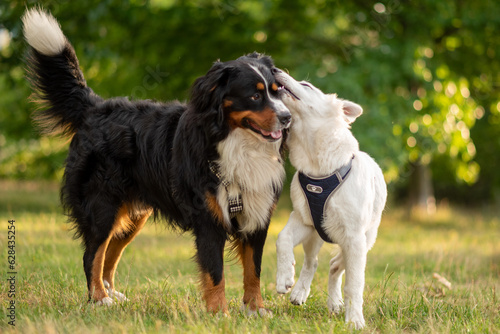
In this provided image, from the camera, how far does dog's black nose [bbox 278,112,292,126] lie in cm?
383

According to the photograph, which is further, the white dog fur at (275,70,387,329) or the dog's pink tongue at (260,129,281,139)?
the dog's pink tongue at (260,129,281,139)

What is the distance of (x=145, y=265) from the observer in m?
6.62

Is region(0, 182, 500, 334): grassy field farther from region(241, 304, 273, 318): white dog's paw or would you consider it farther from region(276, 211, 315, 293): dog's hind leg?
region(276, 211, 315, 293): dog's hind leg

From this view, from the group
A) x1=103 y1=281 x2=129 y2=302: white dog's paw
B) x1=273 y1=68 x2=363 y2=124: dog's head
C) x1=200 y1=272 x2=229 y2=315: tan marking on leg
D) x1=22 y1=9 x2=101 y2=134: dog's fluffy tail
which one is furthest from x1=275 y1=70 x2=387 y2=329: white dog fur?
x1=22 y1=9 x2=101 y2=134: dog's fluffy tail

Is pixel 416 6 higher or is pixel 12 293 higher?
pixel 416 6

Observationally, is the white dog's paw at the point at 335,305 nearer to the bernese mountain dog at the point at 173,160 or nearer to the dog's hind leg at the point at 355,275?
the dog's hind leg at the point at 355,275

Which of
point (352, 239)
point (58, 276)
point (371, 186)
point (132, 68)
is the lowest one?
point (58, 276)

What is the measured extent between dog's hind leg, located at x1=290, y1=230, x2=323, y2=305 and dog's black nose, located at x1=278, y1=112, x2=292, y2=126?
A: 0.90 meters

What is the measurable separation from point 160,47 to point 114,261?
7.82 metres

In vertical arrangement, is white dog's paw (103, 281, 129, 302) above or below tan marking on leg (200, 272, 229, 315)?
below

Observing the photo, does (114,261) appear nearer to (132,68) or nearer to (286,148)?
(286,148)

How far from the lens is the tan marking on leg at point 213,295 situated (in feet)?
13.2

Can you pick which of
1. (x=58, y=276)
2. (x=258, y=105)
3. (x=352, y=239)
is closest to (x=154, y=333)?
(x=352, y=239)

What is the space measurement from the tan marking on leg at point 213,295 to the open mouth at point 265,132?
1.12 meters
